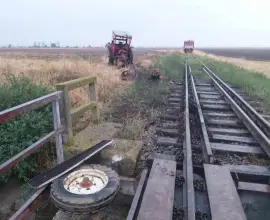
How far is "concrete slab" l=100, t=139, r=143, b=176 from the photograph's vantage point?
12.4 feet

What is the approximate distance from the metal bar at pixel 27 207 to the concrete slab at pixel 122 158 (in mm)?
1017

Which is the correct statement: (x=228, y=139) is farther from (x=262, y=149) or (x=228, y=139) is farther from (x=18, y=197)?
(x=18, y=197)

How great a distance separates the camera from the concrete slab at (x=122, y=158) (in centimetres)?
378

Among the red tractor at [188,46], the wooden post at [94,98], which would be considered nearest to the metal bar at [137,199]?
the wooden post at [94,98]

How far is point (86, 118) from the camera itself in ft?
20.7

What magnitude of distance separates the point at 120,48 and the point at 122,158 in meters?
15.9

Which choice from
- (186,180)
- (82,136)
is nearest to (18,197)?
(82,136)

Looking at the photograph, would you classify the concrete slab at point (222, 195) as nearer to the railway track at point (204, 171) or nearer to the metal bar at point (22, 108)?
the railway track at point (204, 171)

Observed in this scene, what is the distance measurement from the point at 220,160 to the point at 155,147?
3.65ft

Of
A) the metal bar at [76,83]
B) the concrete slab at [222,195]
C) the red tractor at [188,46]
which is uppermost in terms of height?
the red tractor at [188,46]

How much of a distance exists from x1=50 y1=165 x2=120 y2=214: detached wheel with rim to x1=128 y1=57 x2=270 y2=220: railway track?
0.34 metres

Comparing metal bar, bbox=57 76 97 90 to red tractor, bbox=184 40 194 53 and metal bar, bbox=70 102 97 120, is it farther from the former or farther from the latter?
red tractor, bbox=184 40 194 53

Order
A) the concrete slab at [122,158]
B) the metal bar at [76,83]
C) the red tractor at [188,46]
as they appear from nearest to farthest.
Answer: the concrete slab at [122,158]
the metal bar at [76,83]
the red tractor at [188,46]

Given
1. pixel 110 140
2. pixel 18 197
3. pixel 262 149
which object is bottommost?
pixel 18 197
